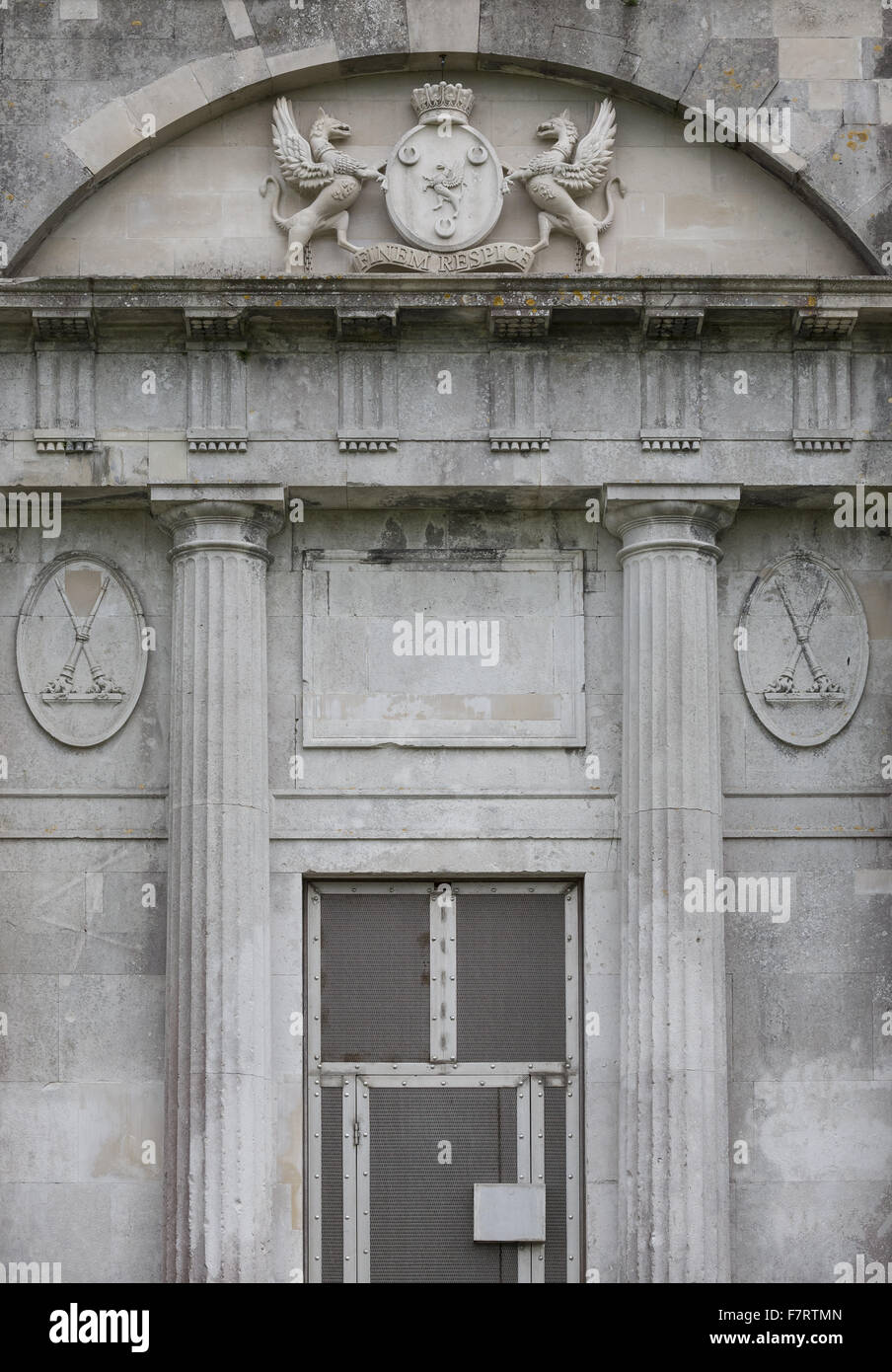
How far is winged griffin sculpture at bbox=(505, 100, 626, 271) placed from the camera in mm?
22250

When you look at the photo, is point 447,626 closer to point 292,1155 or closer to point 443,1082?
point 443,1082

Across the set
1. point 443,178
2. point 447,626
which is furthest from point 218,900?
point 443,178

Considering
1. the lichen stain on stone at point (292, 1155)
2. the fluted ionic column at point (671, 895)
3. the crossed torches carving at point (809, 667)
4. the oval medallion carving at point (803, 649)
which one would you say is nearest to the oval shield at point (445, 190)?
the fluted ionic column at point (671, 895)

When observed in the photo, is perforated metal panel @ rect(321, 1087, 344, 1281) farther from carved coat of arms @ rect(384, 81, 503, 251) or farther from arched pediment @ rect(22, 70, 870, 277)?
carved coat of arms @ rect(384, 81, 503, 251)

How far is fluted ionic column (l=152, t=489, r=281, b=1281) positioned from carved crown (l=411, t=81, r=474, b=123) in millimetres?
3723

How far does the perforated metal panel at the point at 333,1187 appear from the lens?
850 inches

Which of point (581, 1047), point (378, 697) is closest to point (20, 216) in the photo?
point (378, 697)

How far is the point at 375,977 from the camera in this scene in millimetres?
22047

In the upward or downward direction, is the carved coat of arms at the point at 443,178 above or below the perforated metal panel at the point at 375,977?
above

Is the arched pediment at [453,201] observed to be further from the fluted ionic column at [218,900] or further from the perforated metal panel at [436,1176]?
the perforated metal panel at [436,1176]

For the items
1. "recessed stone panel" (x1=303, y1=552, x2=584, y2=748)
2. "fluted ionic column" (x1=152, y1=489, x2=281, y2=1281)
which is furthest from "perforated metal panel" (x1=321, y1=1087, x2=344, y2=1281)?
"recessed stone panel" (x1=303, y1=552, x2=584, y2=748)

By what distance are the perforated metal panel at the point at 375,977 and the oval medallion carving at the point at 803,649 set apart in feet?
11.6

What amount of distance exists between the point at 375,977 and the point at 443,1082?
107cm

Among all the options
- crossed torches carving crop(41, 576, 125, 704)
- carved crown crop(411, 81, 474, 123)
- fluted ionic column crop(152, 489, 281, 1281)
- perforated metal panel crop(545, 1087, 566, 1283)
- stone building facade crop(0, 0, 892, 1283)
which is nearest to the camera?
fluted ionic column crop(152, 489, 281, 1281)
